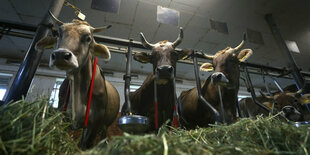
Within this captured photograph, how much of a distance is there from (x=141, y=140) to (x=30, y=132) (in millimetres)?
502

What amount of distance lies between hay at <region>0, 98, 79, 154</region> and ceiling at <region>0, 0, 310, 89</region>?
3.86 m

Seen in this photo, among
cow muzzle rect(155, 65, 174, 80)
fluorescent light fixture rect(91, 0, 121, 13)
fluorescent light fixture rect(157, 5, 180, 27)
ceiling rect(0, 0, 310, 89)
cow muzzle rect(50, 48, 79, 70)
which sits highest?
ceiling rect(0, 0, 310, 89)

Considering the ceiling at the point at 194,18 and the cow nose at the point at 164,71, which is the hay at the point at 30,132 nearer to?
the cow nose at the point at 164,71

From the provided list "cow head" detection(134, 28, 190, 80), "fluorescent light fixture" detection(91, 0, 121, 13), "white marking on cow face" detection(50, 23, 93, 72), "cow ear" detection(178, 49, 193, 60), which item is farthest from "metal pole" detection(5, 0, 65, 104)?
"cow ear" detection(178, 49, 193, 60)

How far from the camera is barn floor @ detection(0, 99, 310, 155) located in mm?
521

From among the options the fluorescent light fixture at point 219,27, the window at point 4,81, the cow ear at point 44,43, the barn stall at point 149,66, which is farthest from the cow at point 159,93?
the window at point 4,81

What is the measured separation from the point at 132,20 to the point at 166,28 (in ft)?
3.73

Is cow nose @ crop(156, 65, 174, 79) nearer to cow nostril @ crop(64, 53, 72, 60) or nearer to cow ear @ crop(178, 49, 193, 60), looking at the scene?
cow ear @ crop(178, 49, 193, 60)

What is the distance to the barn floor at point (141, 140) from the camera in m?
0.52

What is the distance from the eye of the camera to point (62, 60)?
4.03 ft

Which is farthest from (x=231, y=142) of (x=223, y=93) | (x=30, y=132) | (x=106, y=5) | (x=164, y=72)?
(x=106, y=5)

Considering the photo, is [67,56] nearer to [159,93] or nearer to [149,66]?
[159,93]

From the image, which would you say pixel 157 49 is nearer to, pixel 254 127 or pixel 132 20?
pixel 254 127

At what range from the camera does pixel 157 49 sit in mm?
2391
